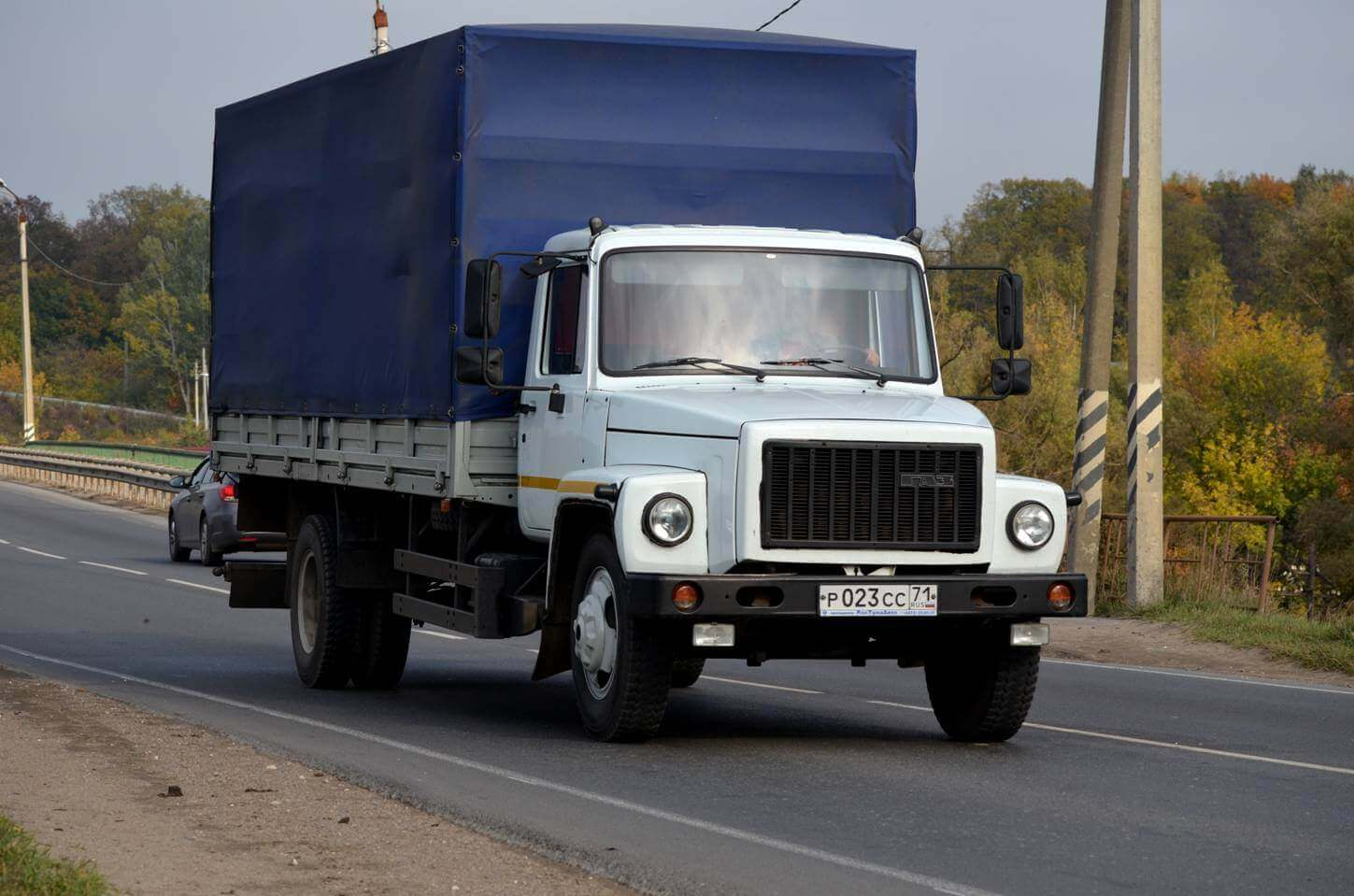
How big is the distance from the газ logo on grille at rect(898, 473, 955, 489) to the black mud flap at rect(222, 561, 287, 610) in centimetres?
644

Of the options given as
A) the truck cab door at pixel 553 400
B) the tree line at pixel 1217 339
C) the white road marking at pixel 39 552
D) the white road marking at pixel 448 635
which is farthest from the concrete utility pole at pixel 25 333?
the truck cab door at pixel 553 400

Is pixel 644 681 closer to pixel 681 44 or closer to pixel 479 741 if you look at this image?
pixel 479 741

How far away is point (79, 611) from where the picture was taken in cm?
2102

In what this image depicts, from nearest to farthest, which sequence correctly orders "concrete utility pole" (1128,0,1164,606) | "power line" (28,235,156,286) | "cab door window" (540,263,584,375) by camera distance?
"cab door window" (540,263,584,375), "concrete utility pole" (1128,0,1164,606), "power line" (28,235,156,286)

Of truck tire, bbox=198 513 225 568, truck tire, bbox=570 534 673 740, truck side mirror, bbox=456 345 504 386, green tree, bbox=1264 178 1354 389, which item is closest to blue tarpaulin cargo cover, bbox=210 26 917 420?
truck side mirror, bbox=456 345 504 386

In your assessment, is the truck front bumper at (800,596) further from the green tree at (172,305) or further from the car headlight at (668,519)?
the green tree at (172,305)

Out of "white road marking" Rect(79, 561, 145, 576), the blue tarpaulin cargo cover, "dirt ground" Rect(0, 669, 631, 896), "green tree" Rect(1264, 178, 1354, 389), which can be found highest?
"green tree" Rect(1264, 178, 1354, 389)

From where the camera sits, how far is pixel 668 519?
9.95 m

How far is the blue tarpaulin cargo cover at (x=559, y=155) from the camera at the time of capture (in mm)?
11750

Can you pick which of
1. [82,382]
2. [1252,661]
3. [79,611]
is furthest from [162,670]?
[82,382]

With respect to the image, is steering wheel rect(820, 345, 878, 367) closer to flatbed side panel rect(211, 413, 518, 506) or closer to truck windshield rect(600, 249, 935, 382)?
truck windshield rect(600, 249, 935, 382)

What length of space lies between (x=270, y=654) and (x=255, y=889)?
1059 cm

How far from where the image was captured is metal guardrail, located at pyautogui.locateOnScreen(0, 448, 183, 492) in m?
42.3

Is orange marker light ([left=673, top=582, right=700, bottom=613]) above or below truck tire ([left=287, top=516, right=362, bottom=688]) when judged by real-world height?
above
